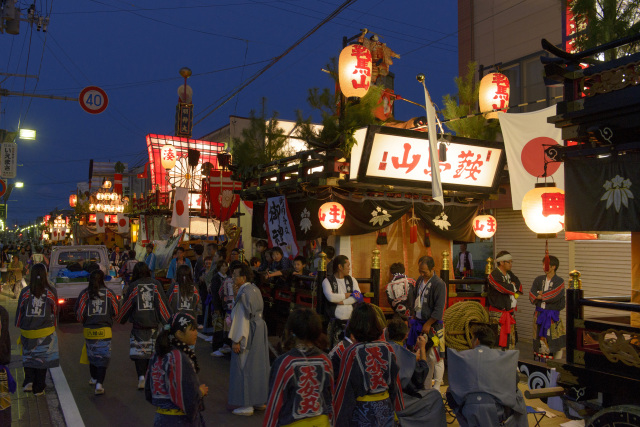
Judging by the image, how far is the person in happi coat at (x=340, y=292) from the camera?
320 inches

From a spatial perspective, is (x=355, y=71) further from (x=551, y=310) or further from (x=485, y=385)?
(x=485, y=385)

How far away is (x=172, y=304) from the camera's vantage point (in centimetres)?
862

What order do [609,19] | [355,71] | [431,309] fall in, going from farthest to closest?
[355,71] < [431,309] < [609,19]

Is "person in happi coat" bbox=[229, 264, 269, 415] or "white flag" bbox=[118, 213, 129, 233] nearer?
"person in happi coat" bbox=[229, 264, 269, 415]

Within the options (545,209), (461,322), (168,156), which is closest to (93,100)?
(168,156)

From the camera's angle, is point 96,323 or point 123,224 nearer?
point 96,323

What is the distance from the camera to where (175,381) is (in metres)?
3.97

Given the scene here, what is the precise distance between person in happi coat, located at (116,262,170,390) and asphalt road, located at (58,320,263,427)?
28.6 inches

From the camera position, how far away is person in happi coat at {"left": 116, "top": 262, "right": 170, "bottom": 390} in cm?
796

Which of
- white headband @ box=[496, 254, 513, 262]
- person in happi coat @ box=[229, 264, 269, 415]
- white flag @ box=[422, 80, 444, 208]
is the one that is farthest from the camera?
white headband @ box=[496, 254, 513, 262]

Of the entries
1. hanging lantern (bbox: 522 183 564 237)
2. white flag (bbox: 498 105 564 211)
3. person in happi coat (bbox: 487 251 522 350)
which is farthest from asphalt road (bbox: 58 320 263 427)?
white flag (bbox: 498 105 564 211)

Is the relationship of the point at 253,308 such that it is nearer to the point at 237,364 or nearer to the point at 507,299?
the point at 237,364

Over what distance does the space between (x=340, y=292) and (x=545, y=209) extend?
3.33 m

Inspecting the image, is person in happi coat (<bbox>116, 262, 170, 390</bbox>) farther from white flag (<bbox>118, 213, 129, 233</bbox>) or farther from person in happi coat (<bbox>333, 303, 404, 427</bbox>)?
white flag (<bbox>118, 213, 129, 233</bbox>)
